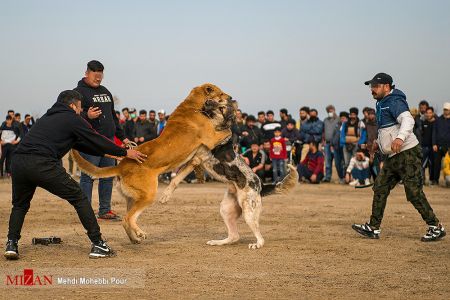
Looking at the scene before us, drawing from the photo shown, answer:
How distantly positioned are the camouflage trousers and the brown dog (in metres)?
2.40

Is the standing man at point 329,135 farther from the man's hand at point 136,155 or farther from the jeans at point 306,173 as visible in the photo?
the man's hand at point 136,155

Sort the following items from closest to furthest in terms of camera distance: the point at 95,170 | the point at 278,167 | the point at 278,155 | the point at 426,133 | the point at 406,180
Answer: the point at 95,170, the point at 406,180, the point at 426,133, the point at 278,155, the point at 278,167

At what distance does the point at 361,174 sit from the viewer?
63.7 ft

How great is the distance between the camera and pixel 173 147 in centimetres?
884

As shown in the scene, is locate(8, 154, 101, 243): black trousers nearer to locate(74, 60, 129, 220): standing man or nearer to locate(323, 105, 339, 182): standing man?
locate(74, 60, 129, 220): standing man

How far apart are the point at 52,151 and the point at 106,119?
307 centimetres

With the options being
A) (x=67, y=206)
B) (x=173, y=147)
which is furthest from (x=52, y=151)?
(x=67, y=206)

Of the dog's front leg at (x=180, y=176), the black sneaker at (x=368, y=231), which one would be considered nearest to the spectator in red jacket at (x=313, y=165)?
the black sneaker at (x=368, y=231)

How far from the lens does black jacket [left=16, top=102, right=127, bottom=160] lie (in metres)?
7.73

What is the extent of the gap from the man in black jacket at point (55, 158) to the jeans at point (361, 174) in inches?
490

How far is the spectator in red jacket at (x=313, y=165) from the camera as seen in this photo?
2039 centimetres

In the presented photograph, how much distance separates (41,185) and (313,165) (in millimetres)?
13720

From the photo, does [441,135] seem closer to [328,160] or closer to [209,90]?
[328,160]

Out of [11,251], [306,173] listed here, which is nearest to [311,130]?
[306,173]
